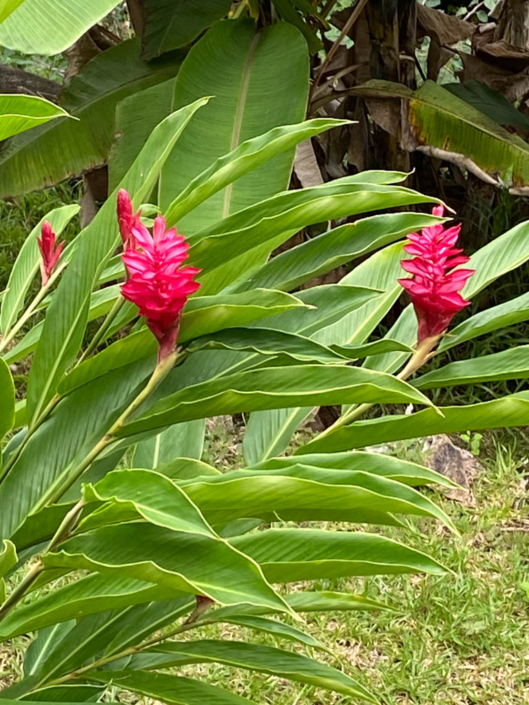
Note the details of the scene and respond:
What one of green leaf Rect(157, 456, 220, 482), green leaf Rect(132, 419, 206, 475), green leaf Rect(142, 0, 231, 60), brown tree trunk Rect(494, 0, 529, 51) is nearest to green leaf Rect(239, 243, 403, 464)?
green leaf Rect(132, 419, 206, 475)

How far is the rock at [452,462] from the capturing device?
7.56 feet

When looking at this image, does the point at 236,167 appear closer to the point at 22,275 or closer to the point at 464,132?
the point at 22,275

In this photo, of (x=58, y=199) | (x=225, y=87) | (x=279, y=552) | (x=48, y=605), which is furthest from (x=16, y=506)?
(x=58, y=199)

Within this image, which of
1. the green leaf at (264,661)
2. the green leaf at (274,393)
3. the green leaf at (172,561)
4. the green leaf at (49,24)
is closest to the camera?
the green leaf at (172,561)

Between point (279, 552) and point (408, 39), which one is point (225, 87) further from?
point (279, 552)

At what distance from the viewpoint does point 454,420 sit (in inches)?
30.0

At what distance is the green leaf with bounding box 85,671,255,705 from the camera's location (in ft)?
2.84

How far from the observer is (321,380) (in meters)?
0.70

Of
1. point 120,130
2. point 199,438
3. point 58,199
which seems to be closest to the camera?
point 199,438

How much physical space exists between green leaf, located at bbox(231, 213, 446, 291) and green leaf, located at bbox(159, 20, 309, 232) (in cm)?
75

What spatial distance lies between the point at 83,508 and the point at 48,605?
110mm

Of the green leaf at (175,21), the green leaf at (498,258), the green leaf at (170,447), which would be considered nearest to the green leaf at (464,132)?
the green leaf at (175,21)

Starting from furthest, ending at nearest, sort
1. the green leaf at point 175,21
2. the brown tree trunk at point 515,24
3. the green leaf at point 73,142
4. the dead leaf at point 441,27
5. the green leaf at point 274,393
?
the brown tree trunk at point 515,24, the dead leaf at point 441,27, the green leaf at point 73,142, the green leaf at point 175,21, the green leaf at point 274,393

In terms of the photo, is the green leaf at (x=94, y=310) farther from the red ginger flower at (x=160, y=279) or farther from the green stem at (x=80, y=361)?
the red ginger flower at (x=160, y=279)
